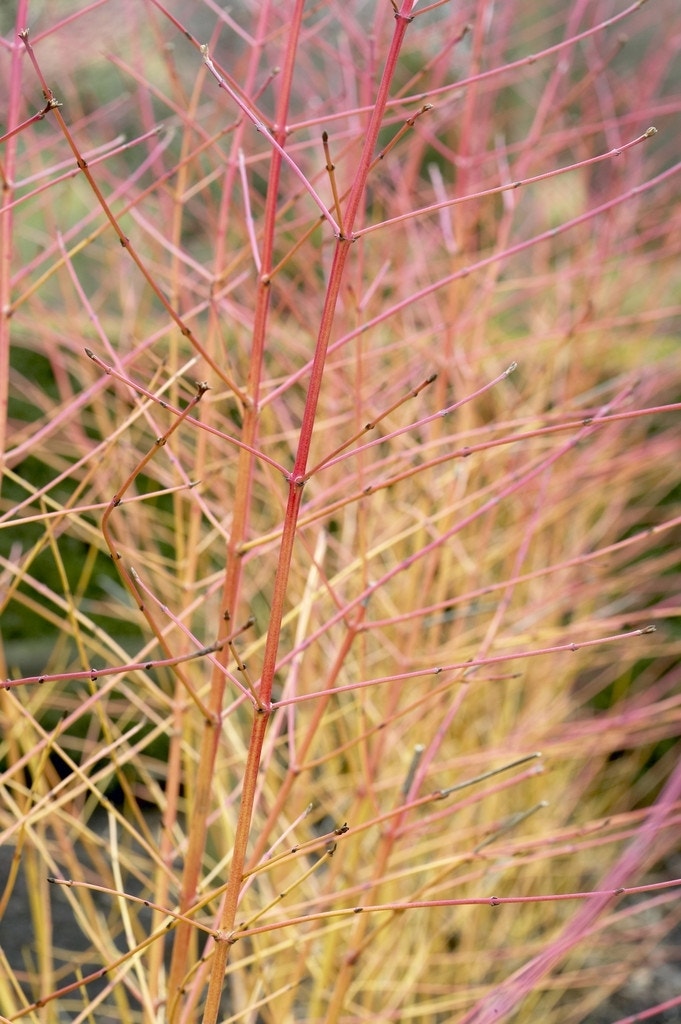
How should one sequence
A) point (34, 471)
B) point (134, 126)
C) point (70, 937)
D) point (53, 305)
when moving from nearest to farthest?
point (70, 937)
point (34, 471)
point (53, 305)
point (134, 126)

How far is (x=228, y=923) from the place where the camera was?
88 centimetres

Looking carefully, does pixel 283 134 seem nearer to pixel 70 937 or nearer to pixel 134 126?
pixel 70 937

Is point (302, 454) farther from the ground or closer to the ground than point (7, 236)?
closer to the ground

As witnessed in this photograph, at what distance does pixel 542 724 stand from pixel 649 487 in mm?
1339

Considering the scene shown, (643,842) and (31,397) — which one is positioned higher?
(31,397)

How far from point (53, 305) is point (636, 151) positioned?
6.85ft

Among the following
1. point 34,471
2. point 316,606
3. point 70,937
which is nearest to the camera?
point 316,606

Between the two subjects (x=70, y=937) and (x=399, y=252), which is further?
(x=70, y=937)

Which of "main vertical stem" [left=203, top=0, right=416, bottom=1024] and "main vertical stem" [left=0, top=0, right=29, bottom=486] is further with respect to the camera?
"main vertical stem" [left=0, top=0, right=29, bottom=486]

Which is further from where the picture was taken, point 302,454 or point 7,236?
point 7,236

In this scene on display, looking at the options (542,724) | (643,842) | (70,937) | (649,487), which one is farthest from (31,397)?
(643,842)

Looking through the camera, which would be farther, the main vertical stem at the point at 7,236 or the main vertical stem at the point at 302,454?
the main vertical stem at the point at 7,236

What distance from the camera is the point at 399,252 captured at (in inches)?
82.7

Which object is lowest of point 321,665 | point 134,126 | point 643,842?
point 321,665
